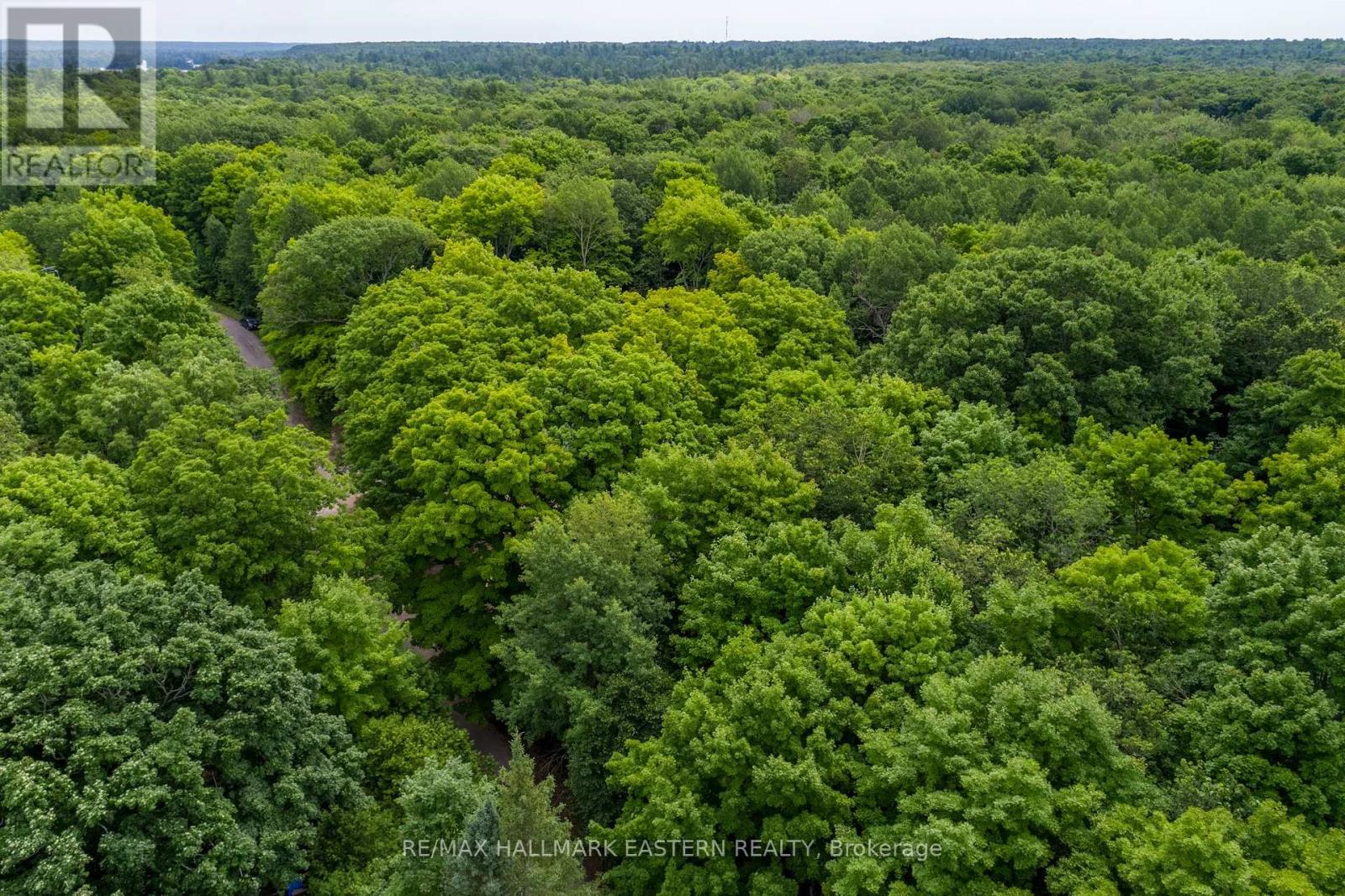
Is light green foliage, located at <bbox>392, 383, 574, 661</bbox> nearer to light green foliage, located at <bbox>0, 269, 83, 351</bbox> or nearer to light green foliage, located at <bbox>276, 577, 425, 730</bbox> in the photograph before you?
light green foliage, located at <bbox>276, 577, 425, 730</bbox>

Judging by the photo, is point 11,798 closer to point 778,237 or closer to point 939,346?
point 939,346

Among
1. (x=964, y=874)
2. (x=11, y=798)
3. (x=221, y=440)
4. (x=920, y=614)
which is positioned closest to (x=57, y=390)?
(x=221, y=440)

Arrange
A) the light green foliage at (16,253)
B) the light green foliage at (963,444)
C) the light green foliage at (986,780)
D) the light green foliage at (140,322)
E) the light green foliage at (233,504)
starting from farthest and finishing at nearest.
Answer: the light green foliage at (16,253), the light green foliage at (140,322), the light green foliage at (963,444), the light green foliage at (233,504), the light green foliage at (986,780)

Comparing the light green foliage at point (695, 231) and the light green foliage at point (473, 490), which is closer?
the light green foliage at point (473, 490)

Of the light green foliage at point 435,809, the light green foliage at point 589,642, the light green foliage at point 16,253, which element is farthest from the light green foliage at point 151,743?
the light green foliage at point 16,253

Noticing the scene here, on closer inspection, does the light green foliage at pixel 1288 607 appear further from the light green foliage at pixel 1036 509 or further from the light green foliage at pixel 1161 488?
the light green foliage at pixel 1161 488
